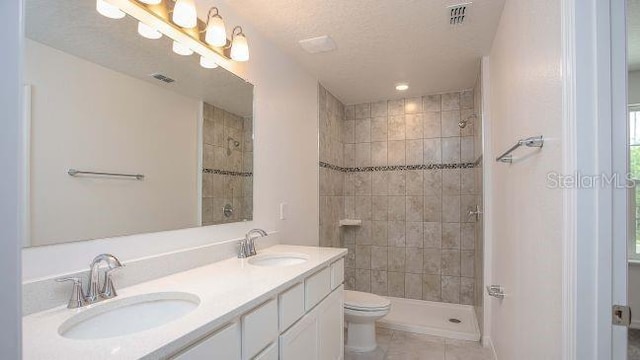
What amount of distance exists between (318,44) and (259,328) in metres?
1.88

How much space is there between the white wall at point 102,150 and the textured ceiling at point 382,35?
70 centimetres

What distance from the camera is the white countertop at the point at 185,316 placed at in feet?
2.32

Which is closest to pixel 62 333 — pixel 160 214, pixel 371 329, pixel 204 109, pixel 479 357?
pixel 160 214

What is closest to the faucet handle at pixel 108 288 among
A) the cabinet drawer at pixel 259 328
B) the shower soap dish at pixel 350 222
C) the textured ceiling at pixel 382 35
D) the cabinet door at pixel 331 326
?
the cabinet drawer at pixel 259 328

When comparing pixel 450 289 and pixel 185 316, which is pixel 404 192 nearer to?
pixel 450 289

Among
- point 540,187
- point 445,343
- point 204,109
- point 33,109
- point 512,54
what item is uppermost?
point 512,54

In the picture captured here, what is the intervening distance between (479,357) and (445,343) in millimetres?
293

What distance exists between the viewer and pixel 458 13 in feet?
6.06

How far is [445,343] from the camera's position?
2609 mm

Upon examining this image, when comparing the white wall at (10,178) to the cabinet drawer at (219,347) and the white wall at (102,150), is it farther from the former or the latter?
the white wall at (102,150)

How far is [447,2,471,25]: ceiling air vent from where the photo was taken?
5.84 ft

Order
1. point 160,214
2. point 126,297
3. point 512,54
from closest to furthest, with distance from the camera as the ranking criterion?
point 126,297 < point 160,214 < point 512,54

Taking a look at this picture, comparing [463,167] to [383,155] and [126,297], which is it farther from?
[126,297]

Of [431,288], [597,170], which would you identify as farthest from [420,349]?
[597,170]
